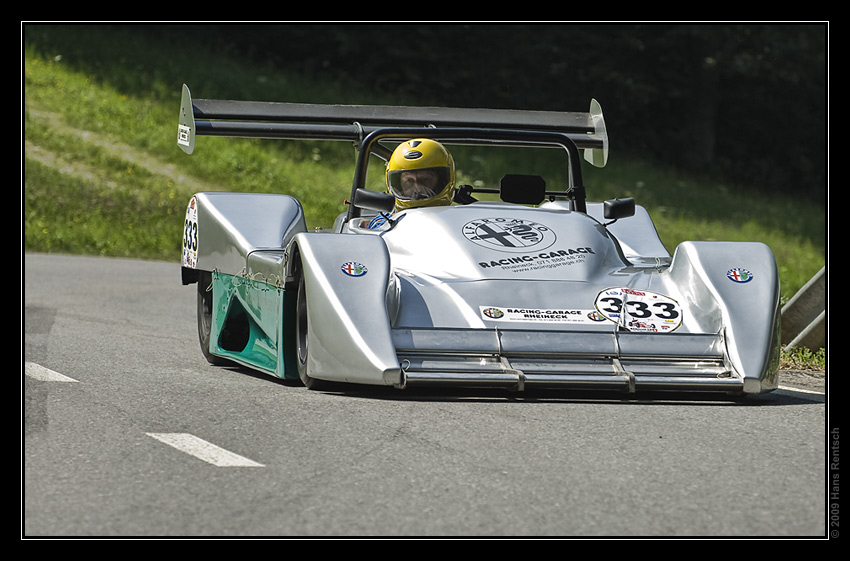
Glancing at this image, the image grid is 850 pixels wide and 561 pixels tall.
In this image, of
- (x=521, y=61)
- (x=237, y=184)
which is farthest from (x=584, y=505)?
(x=521, y=61)

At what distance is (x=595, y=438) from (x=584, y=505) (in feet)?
3.52

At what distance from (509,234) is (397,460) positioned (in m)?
2.52

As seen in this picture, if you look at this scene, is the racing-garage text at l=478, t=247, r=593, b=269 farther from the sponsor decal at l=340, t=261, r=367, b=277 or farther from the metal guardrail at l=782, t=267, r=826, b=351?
the metal guardrail at l=782, t=267, r=826, b=351

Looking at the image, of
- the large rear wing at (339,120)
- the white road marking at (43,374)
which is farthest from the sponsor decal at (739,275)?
the white road marking at (43,374)

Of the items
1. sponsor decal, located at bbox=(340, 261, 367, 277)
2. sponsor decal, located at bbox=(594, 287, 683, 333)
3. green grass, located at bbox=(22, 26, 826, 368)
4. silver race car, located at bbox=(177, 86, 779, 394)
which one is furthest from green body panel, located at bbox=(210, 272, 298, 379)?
green grass, located at bbox=(22, 26, 826, 368)

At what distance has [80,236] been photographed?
18.0 meters

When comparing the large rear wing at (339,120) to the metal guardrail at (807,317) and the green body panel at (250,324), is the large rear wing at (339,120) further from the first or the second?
the metal guardrail at (807,317)

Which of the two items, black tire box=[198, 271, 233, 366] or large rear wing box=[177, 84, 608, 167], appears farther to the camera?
large rear wing box=[177, 84, 608, 167]

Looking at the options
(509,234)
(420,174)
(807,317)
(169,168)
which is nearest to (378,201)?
(420,174)

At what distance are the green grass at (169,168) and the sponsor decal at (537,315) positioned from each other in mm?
9474

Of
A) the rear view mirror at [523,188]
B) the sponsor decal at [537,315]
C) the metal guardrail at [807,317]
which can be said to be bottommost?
the metal guardrail at [807,317]

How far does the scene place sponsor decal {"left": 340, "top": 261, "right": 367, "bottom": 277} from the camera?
6.16 meters

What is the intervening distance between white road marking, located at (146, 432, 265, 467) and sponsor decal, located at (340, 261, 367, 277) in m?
1.37

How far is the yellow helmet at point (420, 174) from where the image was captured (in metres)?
7.75
